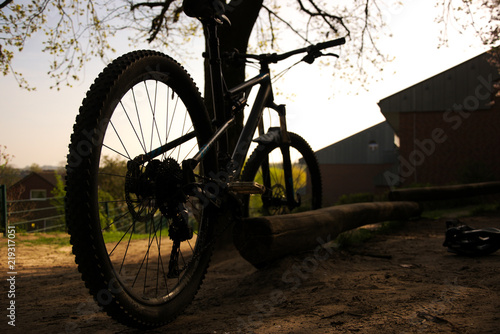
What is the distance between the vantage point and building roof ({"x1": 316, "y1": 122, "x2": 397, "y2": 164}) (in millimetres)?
33094

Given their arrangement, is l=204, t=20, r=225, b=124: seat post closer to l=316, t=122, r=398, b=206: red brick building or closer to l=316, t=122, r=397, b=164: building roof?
l=316, t=122, r=398, b=206: red brick building

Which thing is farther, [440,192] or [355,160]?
[355,160]

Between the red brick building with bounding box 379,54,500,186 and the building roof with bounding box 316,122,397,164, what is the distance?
13.1 meters

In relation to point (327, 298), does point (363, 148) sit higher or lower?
higher

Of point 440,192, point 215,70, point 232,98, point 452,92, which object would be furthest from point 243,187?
point 452,92

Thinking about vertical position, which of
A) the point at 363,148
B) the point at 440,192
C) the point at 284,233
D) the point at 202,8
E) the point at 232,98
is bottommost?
the point at 284,233

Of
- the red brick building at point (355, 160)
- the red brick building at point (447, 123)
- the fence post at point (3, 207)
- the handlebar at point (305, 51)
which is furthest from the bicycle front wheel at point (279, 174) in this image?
the red brick building at point (355, 160)

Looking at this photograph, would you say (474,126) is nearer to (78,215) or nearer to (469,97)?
(469,97)

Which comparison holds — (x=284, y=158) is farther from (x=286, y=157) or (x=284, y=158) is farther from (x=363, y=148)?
(x=363, y=148)

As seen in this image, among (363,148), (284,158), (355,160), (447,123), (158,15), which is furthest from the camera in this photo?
(363,148)

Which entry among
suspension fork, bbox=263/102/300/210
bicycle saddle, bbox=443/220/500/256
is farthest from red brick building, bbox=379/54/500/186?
suspension fork, bbox=263/102/300/210

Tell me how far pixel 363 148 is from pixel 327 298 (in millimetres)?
32304

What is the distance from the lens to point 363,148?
3350cm

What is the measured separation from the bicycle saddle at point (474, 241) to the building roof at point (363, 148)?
2982cm
